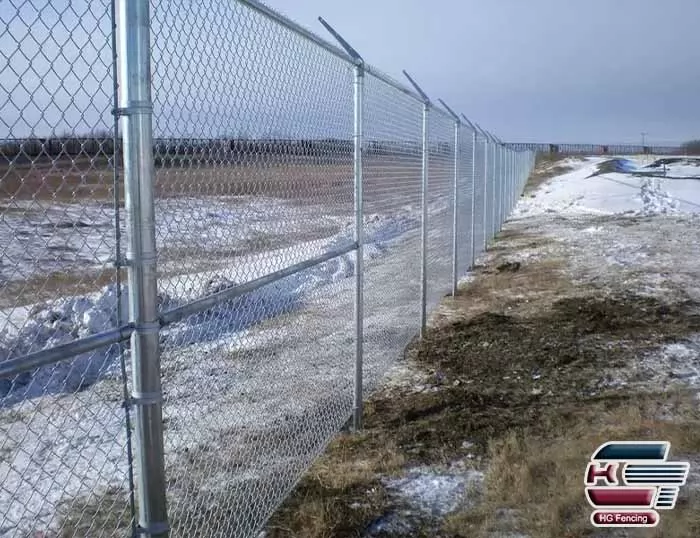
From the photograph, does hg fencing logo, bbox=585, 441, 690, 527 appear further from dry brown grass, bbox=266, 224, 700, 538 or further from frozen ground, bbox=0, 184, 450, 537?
frozen ground, bbox=0, 184, 450, 537

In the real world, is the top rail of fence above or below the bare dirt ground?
above

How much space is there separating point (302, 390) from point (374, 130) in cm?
218

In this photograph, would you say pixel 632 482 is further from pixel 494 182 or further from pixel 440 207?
pixel 494 182

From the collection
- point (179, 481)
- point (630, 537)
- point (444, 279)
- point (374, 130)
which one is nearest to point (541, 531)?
point (630, 537)

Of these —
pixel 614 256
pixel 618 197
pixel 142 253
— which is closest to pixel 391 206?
pixel 142 253

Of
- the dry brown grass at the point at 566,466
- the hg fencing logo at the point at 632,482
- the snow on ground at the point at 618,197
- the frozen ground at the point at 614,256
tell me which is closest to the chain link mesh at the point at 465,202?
the frozen ground at the point at 614,256

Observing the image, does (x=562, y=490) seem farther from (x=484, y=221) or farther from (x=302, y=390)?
(x=484, y=221)

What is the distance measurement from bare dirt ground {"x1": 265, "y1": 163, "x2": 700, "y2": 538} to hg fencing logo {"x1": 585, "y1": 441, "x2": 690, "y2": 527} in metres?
0.07

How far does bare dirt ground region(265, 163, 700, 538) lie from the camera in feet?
12.8

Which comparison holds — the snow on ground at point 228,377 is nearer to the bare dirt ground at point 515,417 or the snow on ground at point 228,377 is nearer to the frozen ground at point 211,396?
the frozen ground at point 211,396

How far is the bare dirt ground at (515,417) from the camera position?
3.89 metres

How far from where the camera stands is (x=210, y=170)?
3.18 metres

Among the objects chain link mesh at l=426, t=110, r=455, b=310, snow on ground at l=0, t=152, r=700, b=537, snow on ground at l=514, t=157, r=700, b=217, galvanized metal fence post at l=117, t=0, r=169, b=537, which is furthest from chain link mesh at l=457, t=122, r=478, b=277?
snow on ground at l=514, t=157, r=700, b=217

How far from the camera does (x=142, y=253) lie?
221 centimetres
